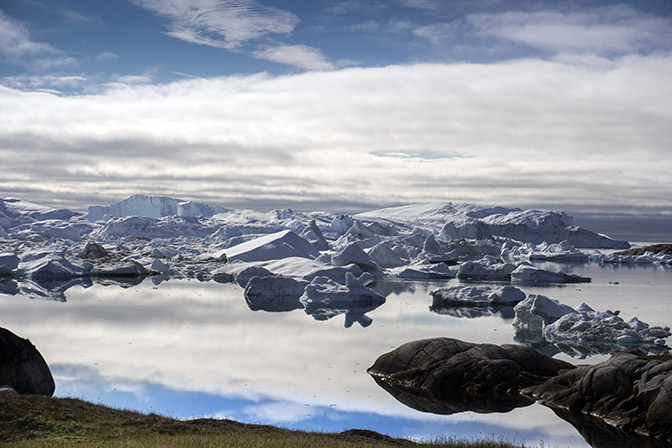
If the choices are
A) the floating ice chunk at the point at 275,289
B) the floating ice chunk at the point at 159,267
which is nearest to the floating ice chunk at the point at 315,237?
the floating ice chunk at the point at 159,267

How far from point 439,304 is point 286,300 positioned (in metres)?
8.93

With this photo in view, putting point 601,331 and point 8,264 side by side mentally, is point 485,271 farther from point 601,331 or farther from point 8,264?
point 8,264

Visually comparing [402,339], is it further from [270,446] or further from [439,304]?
[270,446]

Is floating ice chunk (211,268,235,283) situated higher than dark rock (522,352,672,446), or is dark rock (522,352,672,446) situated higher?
dark rock (522,352,672,446)

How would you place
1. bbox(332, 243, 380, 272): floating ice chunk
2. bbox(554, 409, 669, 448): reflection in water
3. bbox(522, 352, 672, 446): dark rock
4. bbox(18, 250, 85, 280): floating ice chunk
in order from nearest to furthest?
1. bbox(554, 409, 669, 448): reflection in water
2. bbox(522, 352, 672, 446): dark rock
3. bbox(18, 250, 85, 280): floating ice chunk
4. bbox(332, 243, 380, 272): floating ice chunk

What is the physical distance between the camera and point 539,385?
50.6ft

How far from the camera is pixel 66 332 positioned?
24.0 meters

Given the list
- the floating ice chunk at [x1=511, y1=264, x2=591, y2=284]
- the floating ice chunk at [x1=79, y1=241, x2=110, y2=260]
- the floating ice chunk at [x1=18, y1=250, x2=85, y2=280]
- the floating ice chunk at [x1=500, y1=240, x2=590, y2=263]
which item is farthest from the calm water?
the floating ice chunk at [x1=500, y1=240, x2=590, y2=263]

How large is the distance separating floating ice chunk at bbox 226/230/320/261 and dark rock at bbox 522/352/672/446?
146 ft

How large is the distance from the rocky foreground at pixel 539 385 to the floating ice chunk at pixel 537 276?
32602 mm

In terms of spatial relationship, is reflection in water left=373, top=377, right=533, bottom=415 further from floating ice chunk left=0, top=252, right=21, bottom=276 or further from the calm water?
floating ice chunk left=0, top=252, right=21, bottom=276

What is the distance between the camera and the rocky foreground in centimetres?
1222

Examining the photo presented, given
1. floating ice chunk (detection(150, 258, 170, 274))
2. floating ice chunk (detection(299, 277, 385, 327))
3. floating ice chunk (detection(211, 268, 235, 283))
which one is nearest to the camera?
floating ice chunk (detection(299, 277, 385, 327))

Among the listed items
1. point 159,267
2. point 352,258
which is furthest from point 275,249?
point 159,267
